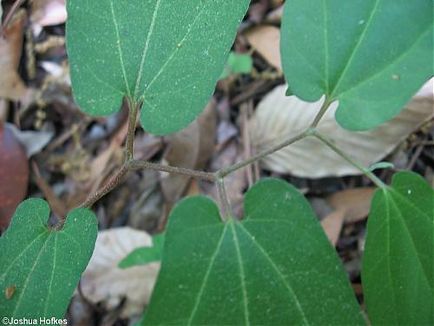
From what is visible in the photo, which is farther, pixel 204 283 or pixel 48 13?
pixel 48 13

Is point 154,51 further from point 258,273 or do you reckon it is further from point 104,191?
point 258,273

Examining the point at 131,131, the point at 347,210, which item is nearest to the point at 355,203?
the point at 347,210

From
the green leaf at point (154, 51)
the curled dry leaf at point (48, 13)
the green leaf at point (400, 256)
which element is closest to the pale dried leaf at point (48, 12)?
the curled dry leaf at point (48, 13)

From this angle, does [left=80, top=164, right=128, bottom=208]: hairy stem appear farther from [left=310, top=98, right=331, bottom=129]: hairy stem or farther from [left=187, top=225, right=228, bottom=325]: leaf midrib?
[left=310, top=98, right=331, bottom=129]: hairy stem

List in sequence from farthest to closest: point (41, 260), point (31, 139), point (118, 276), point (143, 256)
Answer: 1. point (31, 139)
2. point (118, 276)
3. point (143, 256)
4. point (41, 260)

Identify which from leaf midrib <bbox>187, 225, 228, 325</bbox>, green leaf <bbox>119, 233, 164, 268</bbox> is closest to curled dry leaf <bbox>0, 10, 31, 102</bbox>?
green leaf <bbox>119, 233, 164, 268</bbox>

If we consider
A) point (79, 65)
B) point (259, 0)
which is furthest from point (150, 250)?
point (259, 0)

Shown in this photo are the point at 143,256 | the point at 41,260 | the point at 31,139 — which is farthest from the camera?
the point at 31,139
